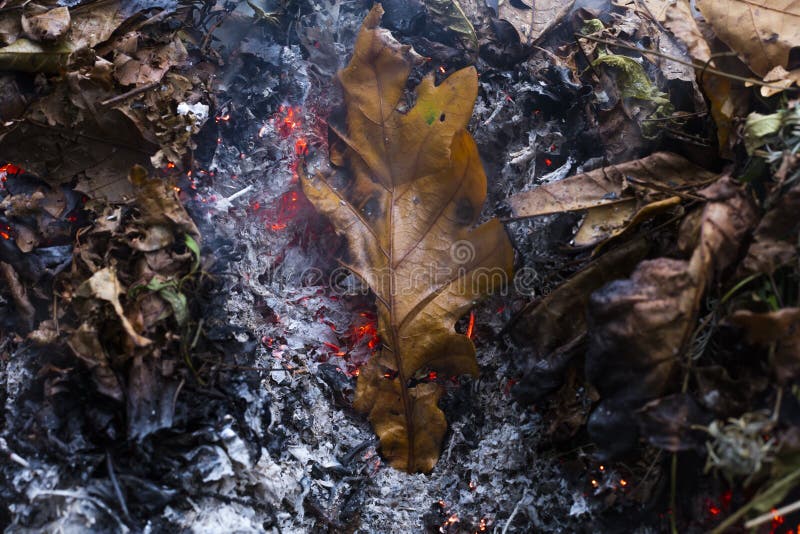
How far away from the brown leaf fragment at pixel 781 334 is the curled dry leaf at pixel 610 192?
347 millimetres

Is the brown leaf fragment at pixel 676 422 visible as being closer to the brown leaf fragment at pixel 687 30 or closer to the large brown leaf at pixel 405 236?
the large brown leaf at pixel 405 236

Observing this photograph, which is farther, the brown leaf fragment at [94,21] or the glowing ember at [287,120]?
the glowing ember at [287,120]

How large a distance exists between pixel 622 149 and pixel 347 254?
79 cm

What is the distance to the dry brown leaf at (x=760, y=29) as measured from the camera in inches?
54.7

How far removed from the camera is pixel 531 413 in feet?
5.02

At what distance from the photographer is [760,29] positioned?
1412 millimetres

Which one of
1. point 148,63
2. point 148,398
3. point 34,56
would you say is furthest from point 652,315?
point 34,56

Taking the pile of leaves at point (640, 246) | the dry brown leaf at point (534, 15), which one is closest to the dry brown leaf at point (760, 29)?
the pile of leaves at point (640, 246)

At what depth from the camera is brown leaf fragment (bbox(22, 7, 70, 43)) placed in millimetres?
1469

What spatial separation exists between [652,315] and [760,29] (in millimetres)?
794

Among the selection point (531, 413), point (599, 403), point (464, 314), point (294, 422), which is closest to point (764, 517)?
point (599, 403)

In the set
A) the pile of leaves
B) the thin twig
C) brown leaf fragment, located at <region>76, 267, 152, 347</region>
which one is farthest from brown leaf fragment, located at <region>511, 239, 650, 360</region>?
brown leaf fragment, located at <region>76, 267, 152, 347</region>

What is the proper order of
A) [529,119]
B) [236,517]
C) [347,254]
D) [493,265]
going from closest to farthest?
1. [236,517]
2. [493,265]
3. [347,254]
4. [529,119]

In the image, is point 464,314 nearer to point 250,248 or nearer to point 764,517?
point 250,248
